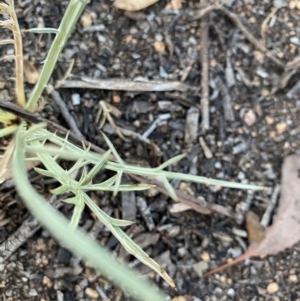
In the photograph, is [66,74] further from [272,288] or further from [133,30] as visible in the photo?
[272,288]

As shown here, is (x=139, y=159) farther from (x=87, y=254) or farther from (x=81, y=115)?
(x=87, y=254)

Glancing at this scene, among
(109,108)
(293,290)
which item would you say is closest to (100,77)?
(109,108)

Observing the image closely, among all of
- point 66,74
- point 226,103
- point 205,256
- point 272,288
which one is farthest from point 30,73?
point 272,288

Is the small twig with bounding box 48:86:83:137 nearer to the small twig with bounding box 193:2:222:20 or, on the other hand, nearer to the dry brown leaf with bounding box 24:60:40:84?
the dry brown leaf with bounding box 24:60:40:84

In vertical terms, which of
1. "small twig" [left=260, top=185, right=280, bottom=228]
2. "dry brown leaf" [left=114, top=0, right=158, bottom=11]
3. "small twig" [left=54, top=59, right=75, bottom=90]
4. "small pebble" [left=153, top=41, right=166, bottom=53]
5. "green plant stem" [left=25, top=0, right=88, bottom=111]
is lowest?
"small twig" [left=260, top=185, right=280, bottom=228]

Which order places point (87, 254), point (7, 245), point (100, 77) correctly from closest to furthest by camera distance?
point (87, 254)
point (7, 245)
point (100, 77)

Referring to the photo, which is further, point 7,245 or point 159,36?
point 159,36

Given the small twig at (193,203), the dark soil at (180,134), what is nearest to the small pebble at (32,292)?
the dark soil at (180,134)

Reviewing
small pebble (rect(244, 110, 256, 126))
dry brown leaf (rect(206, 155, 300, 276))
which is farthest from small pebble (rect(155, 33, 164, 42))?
dry brown leaf (rect(206, 155, 300, 276))
